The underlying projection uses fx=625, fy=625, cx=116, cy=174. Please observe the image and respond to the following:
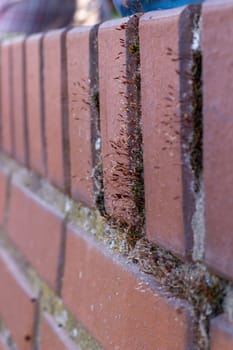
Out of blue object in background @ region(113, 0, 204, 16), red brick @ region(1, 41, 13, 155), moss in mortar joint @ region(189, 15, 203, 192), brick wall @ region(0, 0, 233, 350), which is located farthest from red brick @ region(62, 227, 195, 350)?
red brick @ region(1, 41, 13, 155)

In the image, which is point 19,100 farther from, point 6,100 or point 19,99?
point 6,100

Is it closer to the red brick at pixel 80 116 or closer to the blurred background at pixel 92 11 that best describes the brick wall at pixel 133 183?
the red brick at pixel 80 116

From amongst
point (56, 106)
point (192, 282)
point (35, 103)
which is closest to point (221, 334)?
point (192, 282)

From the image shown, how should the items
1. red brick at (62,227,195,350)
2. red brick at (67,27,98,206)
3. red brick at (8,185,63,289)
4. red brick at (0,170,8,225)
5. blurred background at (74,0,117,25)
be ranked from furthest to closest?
1. red brick at (0,170,8,225)
2. blurred background at (74,0,117,25)
3. red brick at (8,185,63,289)
4. red brick at (67,27,98,206)
5. red brick at (62,227,195,350)

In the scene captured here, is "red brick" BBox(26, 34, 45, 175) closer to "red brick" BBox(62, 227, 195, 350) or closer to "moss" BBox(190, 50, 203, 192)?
"red brick" BBox(62, 227, 195, 350)

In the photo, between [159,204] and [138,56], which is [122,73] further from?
[159,204]

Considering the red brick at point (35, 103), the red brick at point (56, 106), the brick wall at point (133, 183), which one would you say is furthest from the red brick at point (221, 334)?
the red brick at point (35, 103)
